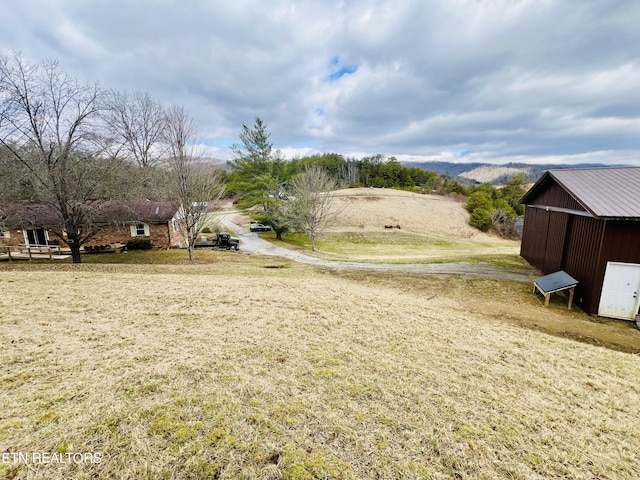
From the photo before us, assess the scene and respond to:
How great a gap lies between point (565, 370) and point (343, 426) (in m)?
4.84

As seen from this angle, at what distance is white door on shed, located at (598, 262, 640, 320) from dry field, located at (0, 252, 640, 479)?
298 cm

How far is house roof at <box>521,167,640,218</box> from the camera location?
32.3 ft

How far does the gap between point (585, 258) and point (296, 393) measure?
12912mm

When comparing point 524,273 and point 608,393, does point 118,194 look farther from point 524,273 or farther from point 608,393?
point 524,273

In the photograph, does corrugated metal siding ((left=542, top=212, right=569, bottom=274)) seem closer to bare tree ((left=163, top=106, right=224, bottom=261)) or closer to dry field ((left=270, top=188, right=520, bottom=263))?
dry field ((left=270, top=188, right=520, bottom=263))

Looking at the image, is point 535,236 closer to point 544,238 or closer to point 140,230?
point 544,238

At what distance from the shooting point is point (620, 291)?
9.93 metres

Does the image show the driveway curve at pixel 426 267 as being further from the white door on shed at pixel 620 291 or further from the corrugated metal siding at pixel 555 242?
the white door on shed at pixel 620 291

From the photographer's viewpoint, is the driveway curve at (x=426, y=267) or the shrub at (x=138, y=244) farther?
the shrub at (x=138, y=244)

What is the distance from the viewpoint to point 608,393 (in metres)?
4.72

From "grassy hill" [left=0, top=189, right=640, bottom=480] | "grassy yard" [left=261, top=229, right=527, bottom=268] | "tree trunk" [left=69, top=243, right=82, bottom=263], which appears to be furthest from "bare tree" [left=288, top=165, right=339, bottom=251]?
"grassy hill" [left=0, top=189, right=640, bottom=480]

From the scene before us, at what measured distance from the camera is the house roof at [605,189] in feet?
32.3

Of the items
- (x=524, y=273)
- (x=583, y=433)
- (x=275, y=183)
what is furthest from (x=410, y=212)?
(x=583, y=433)

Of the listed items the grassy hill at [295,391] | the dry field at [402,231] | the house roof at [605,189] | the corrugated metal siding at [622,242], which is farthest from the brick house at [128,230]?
the corrugated metal siding at [622,242]
